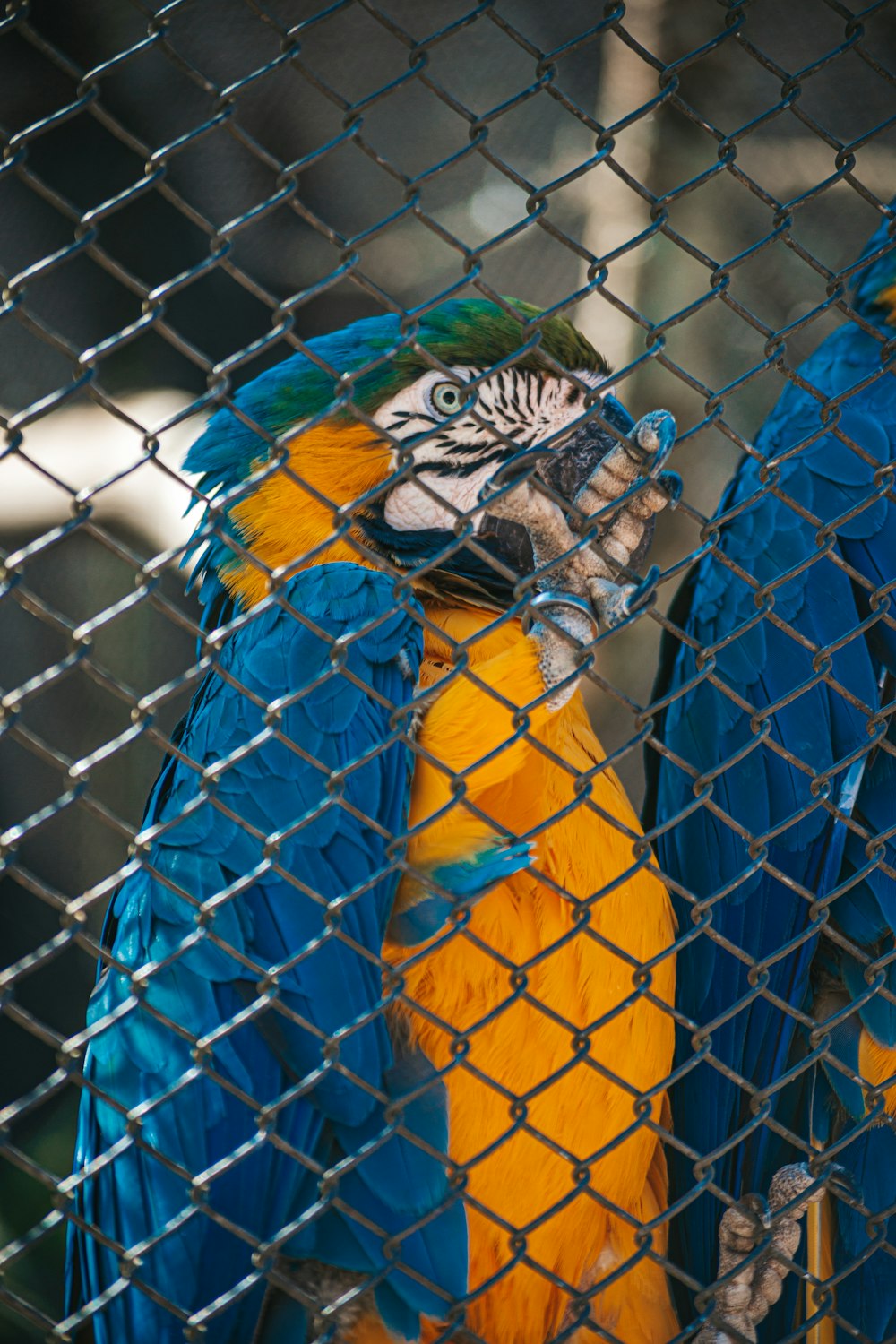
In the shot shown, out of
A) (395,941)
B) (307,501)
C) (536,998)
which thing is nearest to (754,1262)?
(536,998)

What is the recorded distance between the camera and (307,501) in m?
1.39

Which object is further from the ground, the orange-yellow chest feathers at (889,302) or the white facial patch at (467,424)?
the white facial patch at (467,424)

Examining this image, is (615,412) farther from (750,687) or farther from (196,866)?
(196,866)

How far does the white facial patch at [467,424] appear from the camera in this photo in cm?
140

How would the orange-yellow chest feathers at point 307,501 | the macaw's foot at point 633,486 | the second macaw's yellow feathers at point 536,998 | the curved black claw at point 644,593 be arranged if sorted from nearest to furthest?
the curved black claw at point 644,593, the macaw's foot at point 633,486, the second macaw's yellow feathers at point 536,998, the orange-yellow chest feathers at point 307,501

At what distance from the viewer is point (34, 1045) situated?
2.27m

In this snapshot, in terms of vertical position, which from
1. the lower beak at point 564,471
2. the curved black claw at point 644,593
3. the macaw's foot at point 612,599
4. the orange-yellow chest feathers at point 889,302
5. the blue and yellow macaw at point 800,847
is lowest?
the blue and yellow macaw at point 800,847

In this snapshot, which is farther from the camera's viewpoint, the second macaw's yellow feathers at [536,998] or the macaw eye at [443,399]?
the macaw eye at [443,399]

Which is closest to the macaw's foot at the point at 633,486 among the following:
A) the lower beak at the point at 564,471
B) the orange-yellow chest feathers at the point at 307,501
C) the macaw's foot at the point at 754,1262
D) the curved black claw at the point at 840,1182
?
the lower beak at the point at 564,471

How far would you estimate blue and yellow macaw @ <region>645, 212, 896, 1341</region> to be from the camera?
4.29ft

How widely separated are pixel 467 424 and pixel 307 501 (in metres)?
0.20

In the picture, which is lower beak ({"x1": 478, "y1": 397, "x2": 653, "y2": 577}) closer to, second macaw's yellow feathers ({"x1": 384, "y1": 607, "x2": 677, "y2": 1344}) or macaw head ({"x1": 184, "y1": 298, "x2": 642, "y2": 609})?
macaw head ({"x1": 184, "y1": 298, "x2": 642, "y2": 609})

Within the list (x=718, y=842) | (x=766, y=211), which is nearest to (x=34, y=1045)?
(x=718, y=842)

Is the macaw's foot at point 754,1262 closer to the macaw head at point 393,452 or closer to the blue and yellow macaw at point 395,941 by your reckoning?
the blue and yellow macaw at point 395,941
